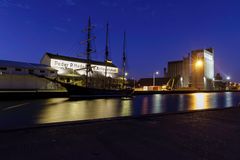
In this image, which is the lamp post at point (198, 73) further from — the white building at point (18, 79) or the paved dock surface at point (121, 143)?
the paved dock surface at point (121, 143)

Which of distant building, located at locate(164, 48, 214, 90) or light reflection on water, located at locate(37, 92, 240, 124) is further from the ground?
distant building, located at locate(164, 48, 214, 90)

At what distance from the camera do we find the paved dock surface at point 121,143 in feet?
12.1

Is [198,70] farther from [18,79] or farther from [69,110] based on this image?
[69,110]

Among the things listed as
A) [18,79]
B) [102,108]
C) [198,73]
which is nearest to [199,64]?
[198,73]

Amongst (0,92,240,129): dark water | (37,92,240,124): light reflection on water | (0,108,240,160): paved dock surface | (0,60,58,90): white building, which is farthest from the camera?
(0,60,58,90): white building

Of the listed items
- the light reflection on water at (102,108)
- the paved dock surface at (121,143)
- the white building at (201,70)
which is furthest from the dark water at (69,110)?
the white building at (201,70)

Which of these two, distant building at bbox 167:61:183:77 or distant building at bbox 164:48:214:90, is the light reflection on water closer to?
distant building at bbox 164:48:214:90

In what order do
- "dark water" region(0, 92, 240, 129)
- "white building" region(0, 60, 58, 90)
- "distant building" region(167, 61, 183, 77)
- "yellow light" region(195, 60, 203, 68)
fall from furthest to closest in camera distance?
"distant building" region(167, 61, 183, 77) → "yellow light" region(195, 60, 203, 68) → "white building" region(0, 60, 58, 90) → "dark water" region(0, 92, 240, 129)

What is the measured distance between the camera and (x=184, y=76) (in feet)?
275

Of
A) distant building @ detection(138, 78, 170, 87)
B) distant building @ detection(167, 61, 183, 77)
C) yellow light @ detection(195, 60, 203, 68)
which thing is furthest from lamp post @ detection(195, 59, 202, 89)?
distant building @ detection(138, 78, 170, 87)

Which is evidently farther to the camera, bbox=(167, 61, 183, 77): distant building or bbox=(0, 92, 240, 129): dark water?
bbox=(167, 61, 183, 77): distant building

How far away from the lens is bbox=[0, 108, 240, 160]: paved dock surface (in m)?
3.67

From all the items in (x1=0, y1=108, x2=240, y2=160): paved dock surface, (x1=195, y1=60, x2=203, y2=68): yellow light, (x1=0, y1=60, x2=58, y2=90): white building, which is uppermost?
(x1=195, y1=60, x2=203, y2=68): yellow light

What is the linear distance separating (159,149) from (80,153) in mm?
1759
